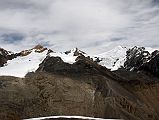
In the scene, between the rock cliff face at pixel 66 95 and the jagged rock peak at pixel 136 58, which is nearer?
the rock cliff face at pixel 66 95

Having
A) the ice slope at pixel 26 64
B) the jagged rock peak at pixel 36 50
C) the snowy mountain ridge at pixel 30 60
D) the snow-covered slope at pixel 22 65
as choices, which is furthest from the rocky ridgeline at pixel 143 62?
the snow-covered slope at pixel 22 65

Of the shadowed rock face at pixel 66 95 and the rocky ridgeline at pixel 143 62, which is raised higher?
the rocky ridgeline at pixel 143 62

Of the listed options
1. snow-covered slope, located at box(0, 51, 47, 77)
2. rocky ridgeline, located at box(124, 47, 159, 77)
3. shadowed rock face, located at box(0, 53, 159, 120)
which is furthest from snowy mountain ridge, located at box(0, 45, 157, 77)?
rocky ridgeline, located at box(124, 47, 159, 77)

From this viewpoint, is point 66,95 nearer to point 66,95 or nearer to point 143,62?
point 66,95

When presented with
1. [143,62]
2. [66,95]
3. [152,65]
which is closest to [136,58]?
[143,62]

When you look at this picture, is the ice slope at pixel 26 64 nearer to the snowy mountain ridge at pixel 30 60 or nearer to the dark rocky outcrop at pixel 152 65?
the snowy mountain ridge at pixel 30 60

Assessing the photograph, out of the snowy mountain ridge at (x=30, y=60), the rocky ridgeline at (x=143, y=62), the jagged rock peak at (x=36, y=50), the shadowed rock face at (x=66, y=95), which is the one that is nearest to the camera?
the shadowed rock face at (x=66, y=95)

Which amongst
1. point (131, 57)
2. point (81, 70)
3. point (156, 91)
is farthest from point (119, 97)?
point (131, 57)

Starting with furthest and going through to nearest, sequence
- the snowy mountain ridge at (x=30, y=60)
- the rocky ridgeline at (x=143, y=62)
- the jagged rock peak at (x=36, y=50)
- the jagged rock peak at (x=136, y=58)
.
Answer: the jagged rock peak at (x=136, y=58) → the rocky ridgeline at (x=143, y=62) → the jagged rock peak at (x=36, y=50) → the snowy mountain ridge at (x=30, y=60)

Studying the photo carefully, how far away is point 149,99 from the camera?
43.3 meters

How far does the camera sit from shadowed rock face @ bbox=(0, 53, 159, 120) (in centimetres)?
2797

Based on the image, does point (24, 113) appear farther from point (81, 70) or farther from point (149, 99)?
point (149, 99)

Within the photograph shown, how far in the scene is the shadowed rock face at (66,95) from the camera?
27969 millimetres

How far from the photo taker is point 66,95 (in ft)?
99.5
